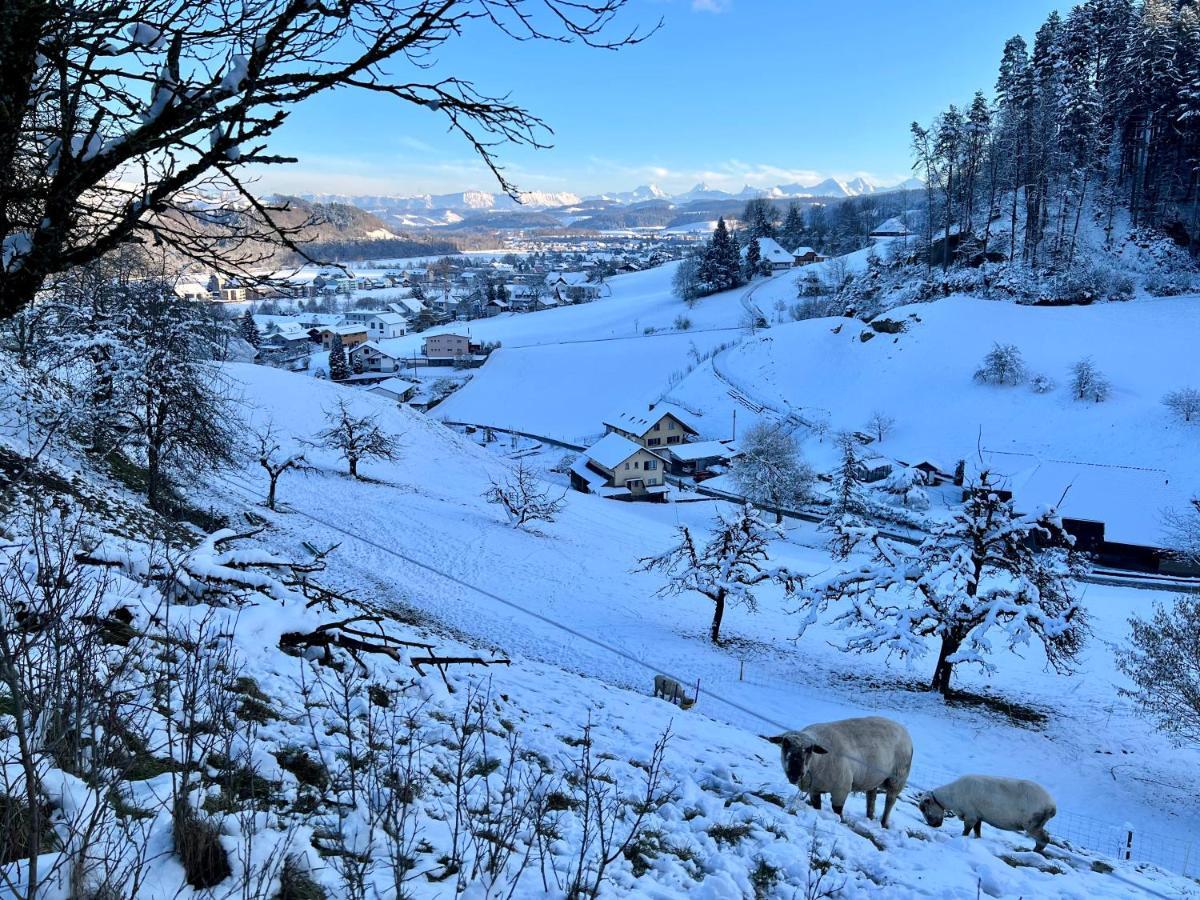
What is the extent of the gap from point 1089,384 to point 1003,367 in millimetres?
4809

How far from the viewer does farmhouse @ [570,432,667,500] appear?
4406 centimetres

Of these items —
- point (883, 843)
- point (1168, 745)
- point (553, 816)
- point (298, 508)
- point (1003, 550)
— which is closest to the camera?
point (553, 816)

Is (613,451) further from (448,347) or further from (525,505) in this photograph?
(448,347)

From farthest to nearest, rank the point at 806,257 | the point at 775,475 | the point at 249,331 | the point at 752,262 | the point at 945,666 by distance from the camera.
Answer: the point at 806,257 → the point at 752,262 → the point at 249,331 → the point at 775,475 → the point at 945,666

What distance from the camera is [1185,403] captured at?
37156 mm

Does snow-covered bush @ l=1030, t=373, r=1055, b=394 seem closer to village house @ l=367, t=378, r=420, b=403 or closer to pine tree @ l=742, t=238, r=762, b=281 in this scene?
pine tree @ l=742, t=238, r=762, b=281

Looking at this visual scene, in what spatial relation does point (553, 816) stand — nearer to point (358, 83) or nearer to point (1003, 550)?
point (358, 83)

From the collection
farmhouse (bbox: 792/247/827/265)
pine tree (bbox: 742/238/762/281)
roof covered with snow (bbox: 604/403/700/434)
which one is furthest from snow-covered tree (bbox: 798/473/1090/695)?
farmhouse (bbox: 792/247/827/265)

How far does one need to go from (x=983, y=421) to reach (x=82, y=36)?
4749 cm

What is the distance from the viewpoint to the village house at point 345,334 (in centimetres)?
9312

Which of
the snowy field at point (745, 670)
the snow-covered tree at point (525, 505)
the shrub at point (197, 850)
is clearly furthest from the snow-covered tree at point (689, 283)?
the shrub at point (197, 850)

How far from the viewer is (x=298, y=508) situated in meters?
26.1

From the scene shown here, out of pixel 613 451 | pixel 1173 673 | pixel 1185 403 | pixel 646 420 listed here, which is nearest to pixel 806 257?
pixel 646 420

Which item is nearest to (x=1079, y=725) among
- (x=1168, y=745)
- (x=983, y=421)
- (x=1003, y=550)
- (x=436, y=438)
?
(x=1168, y=745)
